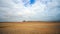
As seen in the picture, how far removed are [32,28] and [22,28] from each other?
74 millimetres

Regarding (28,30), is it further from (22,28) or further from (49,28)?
(49,28)

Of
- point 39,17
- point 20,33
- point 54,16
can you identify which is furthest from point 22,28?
point 54,16

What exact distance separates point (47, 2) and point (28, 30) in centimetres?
25

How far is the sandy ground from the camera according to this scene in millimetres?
863

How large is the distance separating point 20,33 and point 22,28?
0.13ft

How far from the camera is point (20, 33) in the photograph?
0.87 metres

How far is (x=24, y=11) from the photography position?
0.90 m

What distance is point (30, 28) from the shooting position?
873 mm

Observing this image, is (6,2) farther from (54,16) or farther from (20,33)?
(54,16)

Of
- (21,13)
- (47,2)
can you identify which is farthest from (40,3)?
(21,13)

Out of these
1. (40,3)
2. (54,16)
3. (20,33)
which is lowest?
(20,33)

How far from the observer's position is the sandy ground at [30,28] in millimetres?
863

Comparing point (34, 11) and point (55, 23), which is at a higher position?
point (34, 11)

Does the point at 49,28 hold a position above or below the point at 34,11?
below
